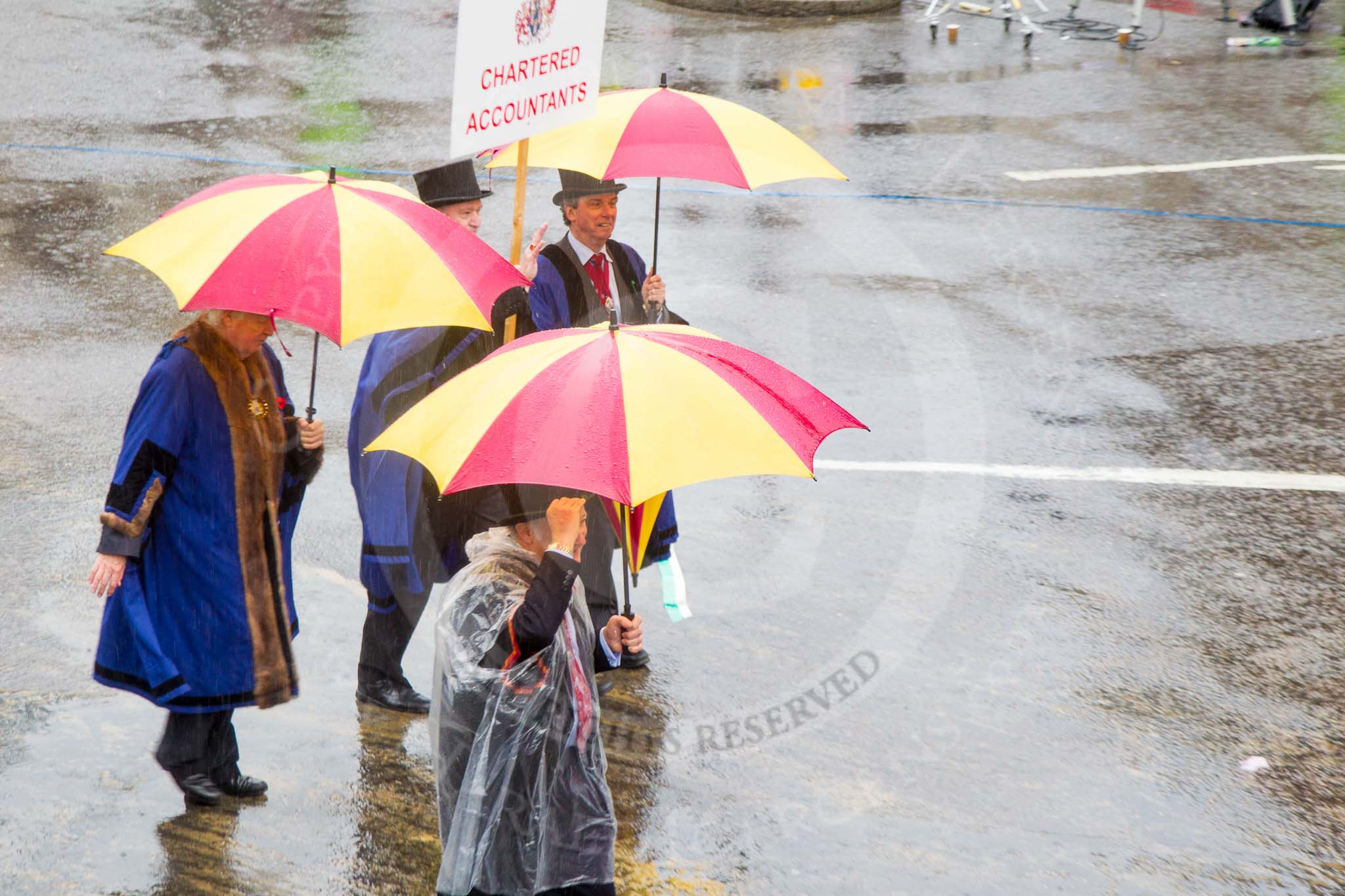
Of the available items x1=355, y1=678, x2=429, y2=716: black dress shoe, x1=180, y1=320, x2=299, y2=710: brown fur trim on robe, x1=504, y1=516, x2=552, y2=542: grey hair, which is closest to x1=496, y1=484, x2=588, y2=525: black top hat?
x1=504, y1=516, x2=552, y2=542: grey hair

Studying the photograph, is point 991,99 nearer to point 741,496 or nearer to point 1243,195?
point 1243,195

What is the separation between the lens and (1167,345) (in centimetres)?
870

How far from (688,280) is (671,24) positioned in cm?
785

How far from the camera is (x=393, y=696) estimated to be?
5.28m

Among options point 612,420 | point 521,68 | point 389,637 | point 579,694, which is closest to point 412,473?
point 389,637

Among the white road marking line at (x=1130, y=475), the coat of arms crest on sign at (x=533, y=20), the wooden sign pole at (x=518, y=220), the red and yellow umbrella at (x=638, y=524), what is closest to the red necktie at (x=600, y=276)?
the wooden sign pole at (x=518, y=220)

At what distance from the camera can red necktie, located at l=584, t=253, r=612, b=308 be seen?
553 centimetres

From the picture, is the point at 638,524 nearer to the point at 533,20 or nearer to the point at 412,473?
the point at 412,473

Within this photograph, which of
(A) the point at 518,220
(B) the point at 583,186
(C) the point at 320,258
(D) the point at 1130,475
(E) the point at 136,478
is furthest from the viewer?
(D) the point at 1130,475

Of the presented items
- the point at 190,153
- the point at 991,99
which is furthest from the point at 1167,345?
the point at 190,153

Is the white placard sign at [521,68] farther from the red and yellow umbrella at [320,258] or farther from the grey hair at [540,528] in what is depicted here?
the grey hair at [540,528]

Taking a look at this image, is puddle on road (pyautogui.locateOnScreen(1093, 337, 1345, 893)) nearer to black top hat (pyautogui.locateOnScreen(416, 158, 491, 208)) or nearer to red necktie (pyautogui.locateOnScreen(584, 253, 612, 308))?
red necktie (pyautogui.locateOnScreen(584, 253, 612, 308))

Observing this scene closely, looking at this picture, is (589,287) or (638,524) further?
(589,287)

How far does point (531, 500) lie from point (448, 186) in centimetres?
181
